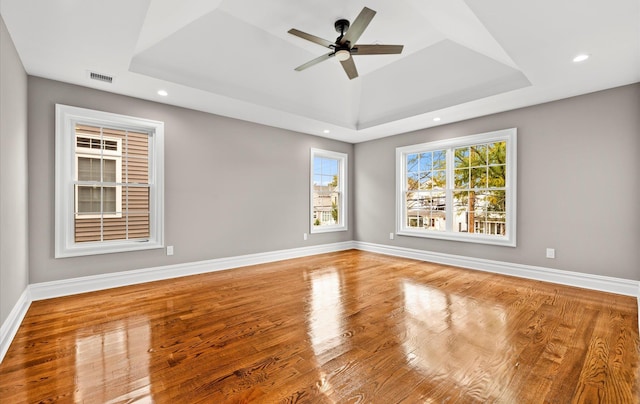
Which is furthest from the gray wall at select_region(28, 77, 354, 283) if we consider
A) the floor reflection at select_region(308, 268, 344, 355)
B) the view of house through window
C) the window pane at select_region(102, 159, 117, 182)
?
the floor reflection at select_region(308, 268, 344, 355)

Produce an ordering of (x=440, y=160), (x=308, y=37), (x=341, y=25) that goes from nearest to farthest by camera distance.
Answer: (x=308, y=37) → (x=341, y=25) → (x=440, y=160)

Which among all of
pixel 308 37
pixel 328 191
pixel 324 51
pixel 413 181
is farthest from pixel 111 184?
pixel 413 181

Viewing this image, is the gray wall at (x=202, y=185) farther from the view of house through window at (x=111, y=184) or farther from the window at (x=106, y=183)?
the view of house through window at (x=111, y=184)

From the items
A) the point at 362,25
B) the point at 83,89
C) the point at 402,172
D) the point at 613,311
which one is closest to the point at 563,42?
the point at 362,25

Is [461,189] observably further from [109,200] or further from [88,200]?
[88,200]

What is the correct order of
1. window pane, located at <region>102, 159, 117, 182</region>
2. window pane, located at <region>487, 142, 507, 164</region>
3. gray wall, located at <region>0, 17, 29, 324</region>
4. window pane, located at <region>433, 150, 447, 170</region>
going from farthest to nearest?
window pane, located at <region>433, 150, 447, 170</region>, window pane, located at <region>487, 142, 507, 164</region>, window pane, located at <region>102, 159, 117, 182</region>, gray wall, located at <region>0, 17, 29, 324</region>

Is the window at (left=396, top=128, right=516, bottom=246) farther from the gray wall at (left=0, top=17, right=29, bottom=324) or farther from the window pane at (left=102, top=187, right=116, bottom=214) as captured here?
the gray wall at (left=0, top=17, right=29, bottom=324)

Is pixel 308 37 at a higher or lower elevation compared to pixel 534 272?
higher

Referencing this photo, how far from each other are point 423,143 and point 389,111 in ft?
3.25

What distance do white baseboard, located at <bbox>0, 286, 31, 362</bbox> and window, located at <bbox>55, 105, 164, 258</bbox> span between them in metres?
0.57

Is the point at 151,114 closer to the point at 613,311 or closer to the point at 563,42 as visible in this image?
the point at 563,42

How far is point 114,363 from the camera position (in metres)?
1.99

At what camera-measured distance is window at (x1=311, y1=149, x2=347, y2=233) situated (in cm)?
614

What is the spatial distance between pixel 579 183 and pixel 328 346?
394 cm
